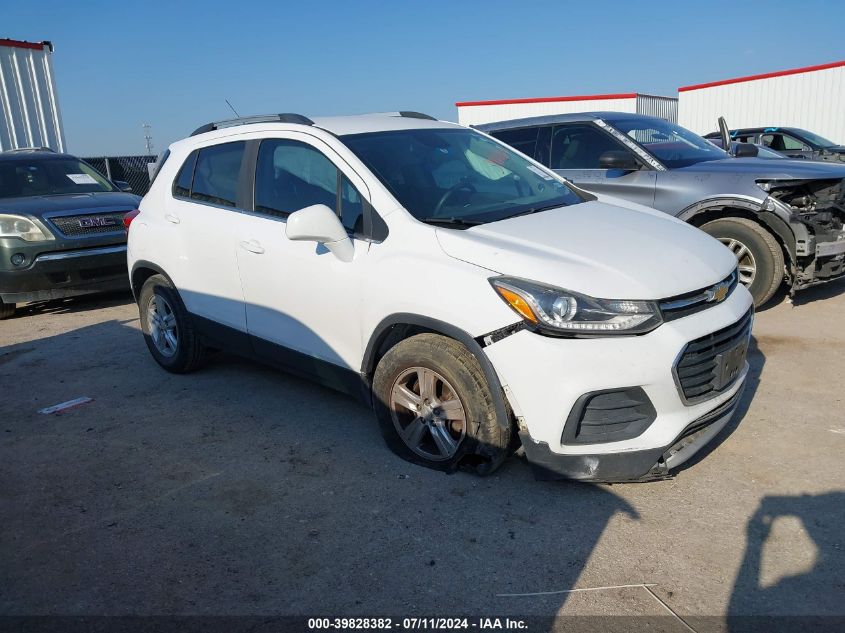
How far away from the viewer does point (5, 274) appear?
7375 millimetres

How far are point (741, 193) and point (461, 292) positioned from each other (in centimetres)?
398

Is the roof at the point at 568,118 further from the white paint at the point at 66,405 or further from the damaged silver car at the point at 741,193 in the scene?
the white paint at the point at 66,405

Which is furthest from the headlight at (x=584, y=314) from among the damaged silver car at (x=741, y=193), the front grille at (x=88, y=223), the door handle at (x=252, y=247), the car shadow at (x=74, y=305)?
the car shadow at (x=74, y=305)

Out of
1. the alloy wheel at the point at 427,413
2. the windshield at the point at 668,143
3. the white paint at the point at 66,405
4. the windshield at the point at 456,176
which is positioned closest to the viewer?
the alloy wheel at the point at 427,413

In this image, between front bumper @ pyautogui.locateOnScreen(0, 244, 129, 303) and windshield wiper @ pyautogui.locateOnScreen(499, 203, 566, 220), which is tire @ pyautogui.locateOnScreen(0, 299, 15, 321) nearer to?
front bumper @ pyautogui.locateOnScreen(0, 244, 129, 303)

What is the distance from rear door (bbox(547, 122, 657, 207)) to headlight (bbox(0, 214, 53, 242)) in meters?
5.43

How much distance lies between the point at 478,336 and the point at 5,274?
6279 millimetres

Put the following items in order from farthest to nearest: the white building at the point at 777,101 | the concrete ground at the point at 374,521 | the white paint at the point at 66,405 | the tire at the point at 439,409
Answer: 1. the white building at the point at 777,101
2. the white paint at the point at 66,405
3. the tire at the point at 439,409
4. the concrete ground at the point at 374,521

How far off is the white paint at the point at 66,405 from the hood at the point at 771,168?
530cm

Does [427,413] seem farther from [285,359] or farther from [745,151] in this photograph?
[745,151]

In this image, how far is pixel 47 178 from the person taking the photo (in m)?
8.57

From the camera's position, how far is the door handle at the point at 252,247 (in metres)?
4.27

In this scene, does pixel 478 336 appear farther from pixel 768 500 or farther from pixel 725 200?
pixel 725 200

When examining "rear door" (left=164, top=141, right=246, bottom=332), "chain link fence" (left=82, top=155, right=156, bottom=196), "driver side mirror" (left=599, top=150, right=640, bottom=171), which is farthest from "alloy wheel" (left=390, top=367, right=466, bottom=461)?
"chain link fence" (left=82, top=155, right=156, bottom=196)
